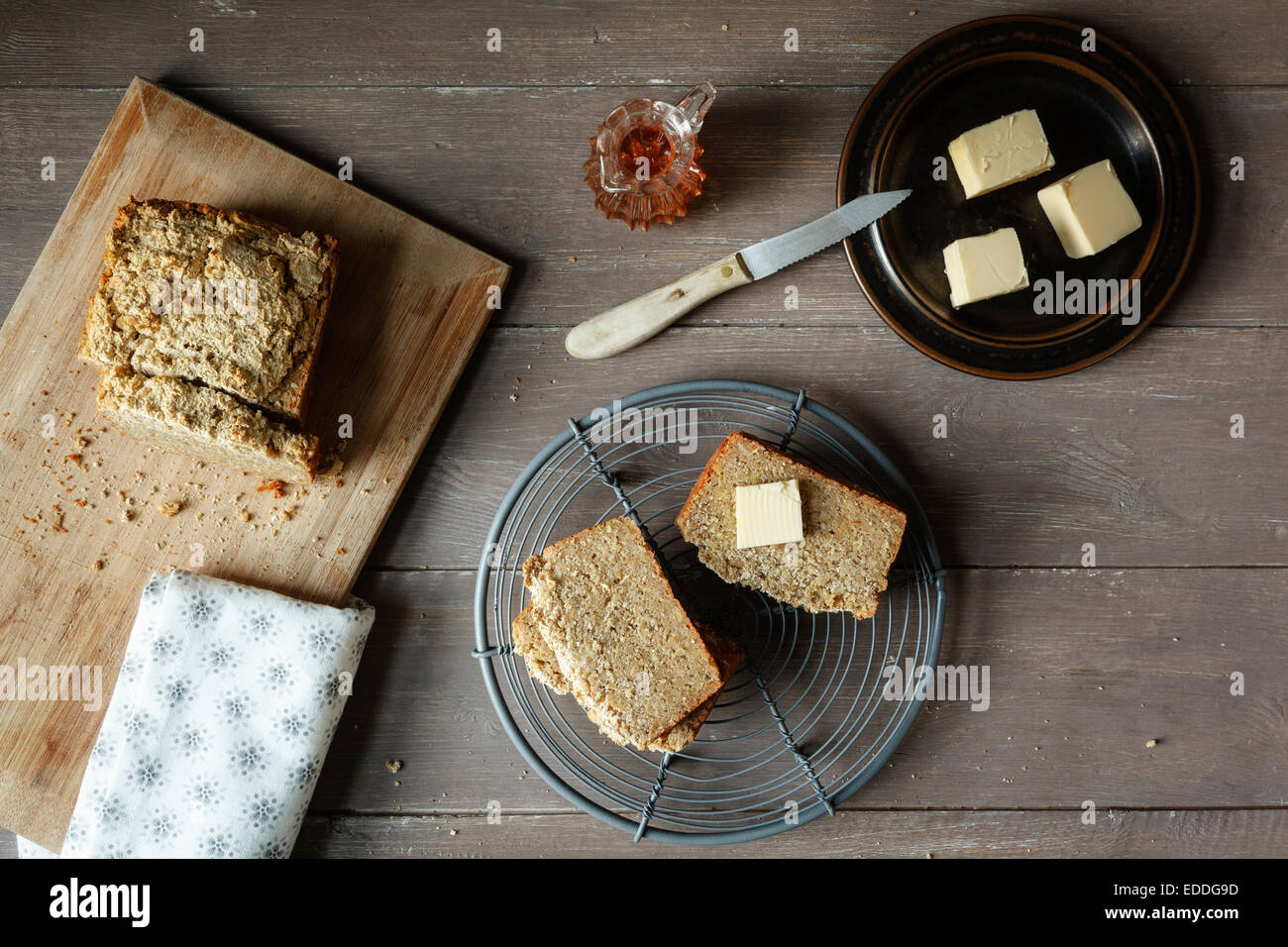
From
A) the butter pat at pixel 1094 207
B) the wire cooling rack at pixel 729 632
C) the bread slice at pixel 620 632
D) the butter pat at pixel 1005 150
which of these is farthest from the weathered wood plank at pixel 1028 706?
the butter pat at pixel 1005 150

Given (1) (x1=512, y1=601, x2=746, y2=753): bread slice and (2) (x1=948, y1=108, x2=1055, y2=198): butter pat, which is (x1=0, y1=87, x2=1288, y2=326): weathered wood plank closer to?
(2) (x1=948, y1=108, x2=1055, y2=198): butter pat

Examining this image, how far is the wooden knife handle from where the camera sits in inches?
75.0

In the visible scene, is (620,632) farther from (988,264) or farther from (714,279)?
(988,264)

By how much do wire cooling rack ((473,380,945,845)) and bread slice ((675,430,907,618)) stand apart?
5.5 inches

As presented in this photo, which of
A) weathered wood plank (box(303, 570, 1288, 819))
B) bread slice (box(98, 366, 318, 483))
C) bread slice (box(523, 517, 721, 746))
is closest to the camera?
bread slice (box(98, 366, 318, 483))

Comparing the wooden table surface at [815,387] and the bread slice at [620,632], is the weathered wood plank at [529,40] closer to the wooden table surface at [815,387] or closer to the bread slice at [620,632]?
the wooden table surface at [815,387]

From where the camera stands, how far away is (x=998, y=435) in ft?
6.54

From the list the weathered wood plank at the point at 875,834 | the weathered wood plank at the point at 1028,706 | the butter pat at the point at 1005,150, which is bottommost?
the weathered wood plank at the point at 875,834

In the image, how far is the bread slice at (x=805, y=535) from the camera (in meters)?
1.81

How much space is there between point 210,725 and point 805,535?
146cm

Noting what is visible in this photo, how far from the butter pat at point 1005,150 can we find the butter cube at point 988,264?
0.13 m

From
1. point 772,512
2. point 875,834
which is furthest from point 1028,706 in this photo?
point 772,512

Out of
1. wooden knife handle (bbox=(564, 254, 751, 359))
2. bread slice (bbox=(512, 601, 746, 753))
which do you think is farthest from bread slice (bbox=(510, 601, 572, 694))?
wooden knife handle (bbox=(564, 254, 751, 359))
